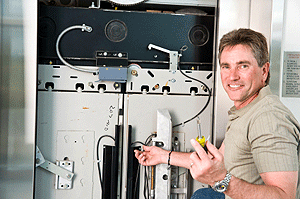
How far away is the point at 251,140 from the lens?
104cm

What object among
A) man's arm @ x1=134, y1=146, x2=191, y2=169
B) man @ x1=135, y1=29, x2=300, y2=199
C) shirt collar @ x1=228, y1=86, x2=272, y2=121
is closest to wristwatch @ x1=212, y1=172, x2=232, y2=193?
man @ x1=135, y1=29, x2=300, y2=199

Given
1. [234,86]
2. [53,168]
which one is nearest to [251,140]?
[234,86]

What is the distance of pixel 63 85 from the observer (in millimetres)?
1679

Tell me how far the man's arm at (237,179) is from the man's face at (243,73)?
1.35 ft

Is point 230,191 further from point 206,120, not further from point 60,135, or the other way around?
point 60,135

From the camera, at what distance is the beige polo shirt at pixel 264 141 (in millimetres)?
953

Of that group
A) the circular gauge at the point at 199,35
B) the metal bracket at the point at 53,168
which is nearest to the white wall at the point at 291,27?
the circular gauge at the point at 199,35

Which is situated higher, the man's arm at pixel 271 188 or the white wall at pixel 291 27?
the white wall at pixel 291 27

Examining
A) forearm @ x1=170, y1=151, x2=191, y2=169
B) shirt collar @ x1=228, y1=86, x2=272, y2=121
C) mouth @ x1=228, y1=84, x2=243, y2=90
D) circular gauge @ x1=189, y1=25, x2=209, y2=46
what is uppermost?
circular gauge @ x1=189, y1=25, x2=209, y2=46

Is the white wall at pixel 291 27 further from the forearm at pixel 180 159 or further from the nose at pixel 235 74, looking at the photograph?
the forearm at pixel 180 159

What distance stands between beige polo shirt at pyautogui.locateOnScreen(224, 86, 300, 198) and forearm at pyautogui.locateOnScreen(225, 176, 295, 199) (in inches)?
2.6

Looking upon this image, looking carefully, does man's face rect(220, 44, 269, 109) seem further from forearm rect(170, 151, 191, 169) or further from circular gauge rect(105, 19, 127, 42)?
circular gauge rect(105, 19, 127, 42)

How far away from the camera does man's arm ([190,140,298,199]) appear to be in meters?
0.90

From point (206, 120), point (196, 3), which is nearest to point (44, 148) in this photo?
point (206, 120)
